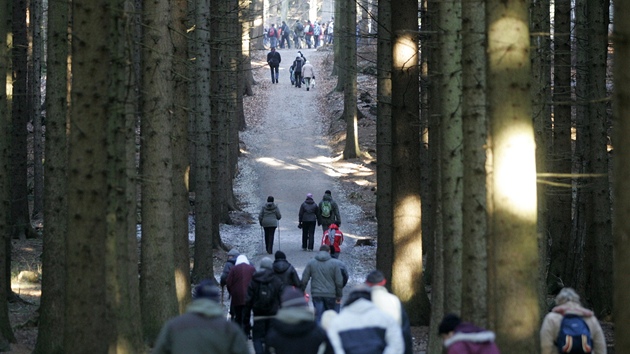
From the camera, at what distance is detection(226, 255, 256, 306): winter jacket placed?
15133mm

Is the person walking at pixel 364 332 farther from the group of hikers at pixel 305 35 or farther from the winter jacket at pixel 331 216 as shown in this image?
the group of hikers at pixel 305 35

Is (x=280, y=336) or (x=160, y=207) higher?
(x=160, y=207)

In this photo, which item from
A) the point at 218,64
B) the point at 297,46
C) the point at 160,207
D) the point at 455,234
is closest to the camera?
the point at 455,234

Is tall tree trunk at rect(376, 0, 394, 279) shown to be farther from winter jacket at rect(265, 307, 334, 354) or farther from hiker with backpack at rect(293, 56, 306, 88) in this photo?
hiker with backpack at rect(293, 56, 306, 88)

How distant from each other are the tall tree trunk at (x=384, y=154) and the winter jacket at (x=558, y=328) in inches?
355

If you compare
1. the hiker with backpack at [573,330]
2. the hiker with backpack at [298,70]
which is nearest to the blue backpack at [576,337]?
the hiker with backpack at [573,330]

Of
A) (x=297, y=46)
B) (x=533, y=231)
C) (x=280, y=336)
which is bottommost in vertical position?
(x=280, y=336)

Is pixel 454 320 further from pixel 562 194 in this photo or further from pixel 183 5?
pixel 562 194

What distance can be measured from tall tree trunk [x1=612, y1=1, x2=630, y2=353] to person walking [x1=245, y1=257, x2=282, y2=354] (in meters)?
7.25

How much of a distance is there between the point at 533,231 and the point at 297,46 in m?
69.3

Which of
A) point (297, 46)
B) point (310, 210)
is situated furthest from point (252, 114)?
point (297, 46)

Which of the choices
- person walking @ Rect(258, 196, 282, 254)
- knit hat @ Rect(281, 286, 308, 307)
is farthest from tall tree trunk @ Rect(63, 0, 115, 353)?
person walking @ Rect(258, 196, 282, 254)

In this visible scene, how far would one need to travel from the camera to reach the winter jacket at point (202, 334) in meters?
7.17

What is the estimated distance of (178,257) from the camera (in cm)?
1680
